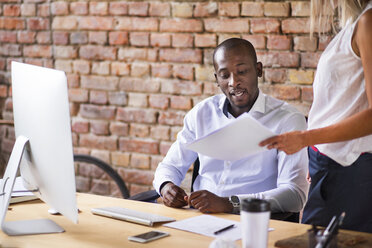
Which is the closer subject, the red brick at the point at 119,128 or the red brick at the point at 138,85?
the red brick at the point at 138,85

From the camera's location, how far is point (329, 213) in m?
1.75

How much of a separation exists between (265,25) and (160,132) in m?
0.89

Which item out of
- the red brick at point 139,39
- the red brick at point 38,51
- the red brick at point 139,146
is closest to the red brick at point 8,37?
the red brick at point 38,51

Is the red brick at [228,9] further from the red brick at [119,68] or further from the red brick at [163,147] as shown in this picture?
the red brick at [163,147]

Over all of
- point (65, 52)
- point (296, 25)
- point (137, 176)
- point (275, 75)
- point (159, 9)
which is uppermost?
point (159, 9)

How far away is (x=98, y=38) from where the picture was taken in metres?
3.49

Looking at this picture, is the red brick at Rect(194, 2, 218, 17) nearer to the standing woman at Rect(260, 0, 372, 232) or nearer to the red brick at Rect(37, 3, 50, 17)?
the red brick at Rect(37, 3, 50, 17)

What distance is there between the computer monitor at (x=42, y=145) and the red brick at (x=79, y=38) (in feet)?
6.09

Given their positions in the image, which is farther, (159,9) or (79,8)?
(79,8)

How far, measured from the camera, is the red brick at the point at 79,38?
11.6ft

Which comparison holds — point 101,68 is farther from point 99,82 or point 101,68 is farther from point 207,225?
point 207,225

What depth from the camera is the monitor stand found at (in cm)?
162

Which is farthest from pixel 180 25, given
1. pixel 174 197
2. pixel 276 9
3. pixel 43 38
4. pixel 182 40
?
pixel 174 197

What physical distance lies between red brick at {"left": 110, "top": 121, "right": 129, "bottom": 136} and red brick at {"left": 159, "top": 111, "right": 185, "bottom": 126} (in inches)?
10.2
